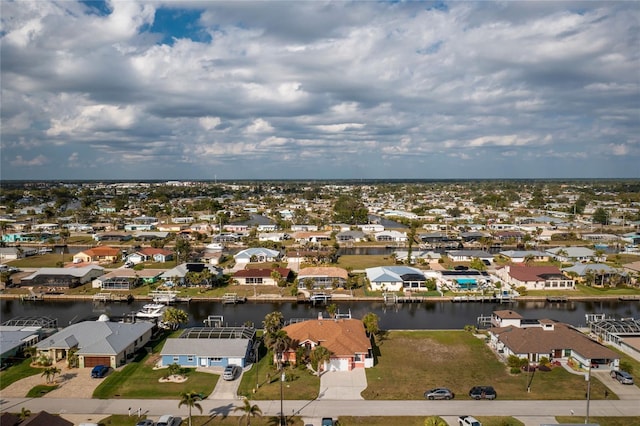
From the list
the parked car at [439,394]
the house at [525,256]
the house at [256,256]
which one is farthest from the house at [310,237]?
the parked car at [439,394]

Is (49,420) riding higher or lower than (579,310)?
higher

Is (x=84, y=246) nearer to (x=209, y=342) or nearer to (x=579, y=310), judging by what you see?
(x=209, y=342)

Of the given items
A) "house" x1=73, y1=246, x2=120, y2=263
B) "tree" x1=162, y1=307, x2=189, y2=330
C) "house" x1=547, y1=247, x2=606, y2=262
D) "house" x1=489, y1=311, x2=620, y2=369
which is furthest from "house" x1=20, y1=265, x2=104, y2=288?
"house" x1=547, y1=247, x2=606, y2=262

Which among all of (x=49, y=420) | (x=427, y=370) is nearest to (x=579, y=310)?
(x=427, y=370)

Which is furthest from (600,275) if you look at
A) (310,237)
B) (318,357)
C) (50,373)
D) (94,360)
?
(50,373)

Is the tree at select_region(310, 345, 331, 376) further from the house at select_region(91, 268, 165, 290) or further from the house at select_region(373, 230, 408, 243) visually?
the house at select_region(373, 230, 408, 243)

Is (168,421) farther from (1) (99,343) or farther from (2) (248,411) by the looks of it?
(1) (99,343)

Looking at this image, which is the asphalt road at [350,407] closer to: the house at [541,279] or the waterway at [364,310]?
the waterway at [364,310]
